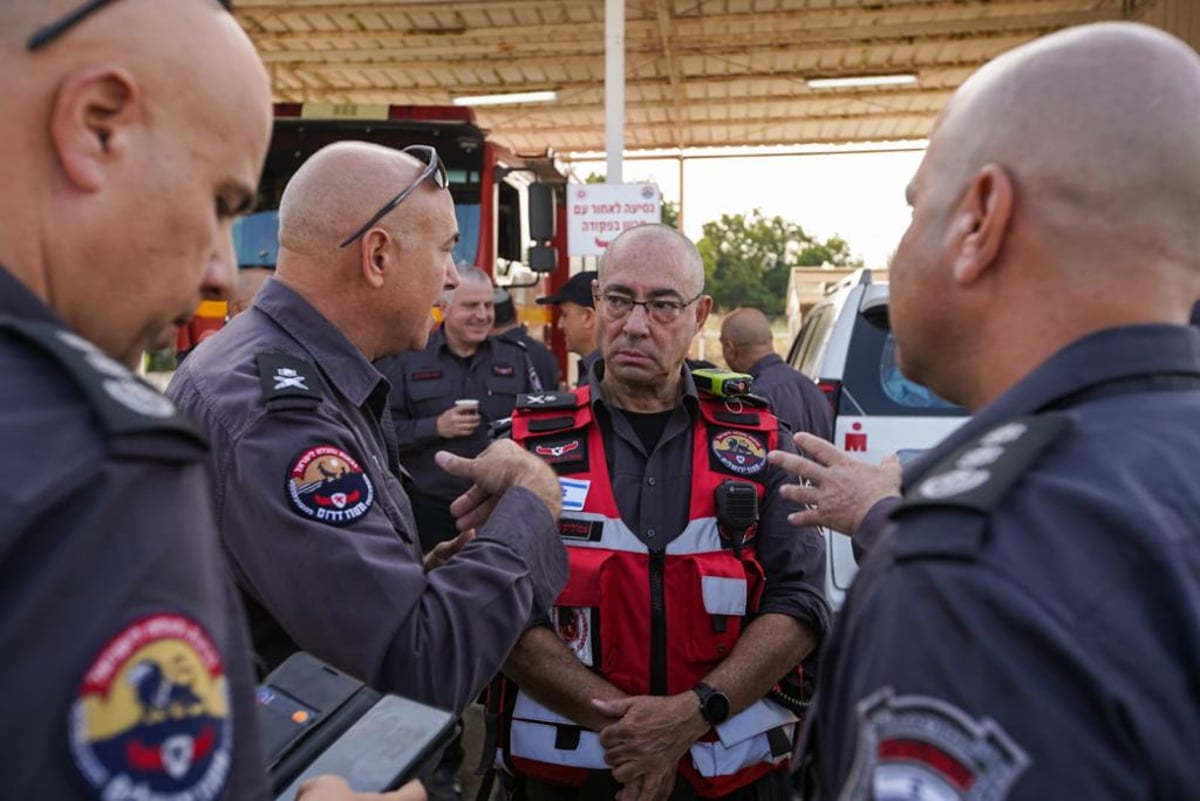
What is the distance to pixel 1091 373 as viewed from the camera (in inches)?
39.1

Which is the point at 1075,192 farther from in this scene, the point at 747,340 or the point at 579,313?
the point at 579,313

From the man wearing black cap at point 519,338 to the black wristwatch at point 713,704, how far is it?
148 inches

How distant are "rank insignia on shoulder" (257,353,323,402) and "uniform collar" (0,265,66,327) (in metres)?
0.83

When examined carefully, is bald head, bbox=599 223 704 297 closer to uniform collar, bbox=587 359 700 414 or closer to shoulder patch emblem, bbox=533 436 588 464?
uniform collar, bbox=587 359 700 414

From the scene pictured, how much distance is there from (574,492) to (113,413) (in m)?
1.74

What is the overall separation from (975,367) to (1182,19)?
408 inches

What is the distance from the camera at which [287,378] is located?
1.74 meters

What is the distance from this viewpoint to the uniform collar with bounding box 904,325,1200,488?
987 millimetres

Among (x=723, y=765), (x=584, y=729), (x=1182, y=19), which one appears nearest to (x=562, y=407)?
(x=584, y=729)

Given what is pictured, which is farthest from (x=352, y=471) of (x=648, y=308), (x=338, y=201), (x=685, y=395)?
(x=648, y=308)

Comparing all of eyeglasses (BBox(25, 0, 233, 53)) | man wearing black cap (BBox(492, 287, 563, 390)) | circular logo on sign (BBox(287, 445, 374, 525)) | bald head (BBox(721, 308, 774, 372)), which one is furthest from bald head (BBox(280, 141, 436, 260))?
bald head (BBox(721, 308, 774, 372))

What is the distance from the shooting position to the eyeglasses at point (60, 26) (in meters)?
0.86

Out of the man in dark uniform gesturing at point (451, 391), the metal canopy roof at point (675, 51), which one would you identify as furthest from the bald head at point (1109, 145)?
the metal canopy roof at point (675, 51)

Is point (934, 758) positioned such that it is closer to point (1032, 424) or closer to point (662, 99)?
point (1032, 424)
